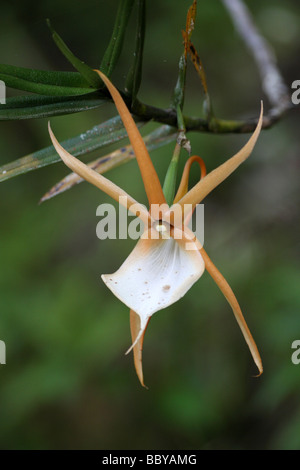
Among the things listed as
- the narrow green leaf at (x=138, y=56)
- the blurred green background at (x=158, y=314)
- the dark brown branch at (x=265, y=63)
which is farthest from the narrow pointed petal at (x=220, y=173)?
the blurred green background at (x=158, y=314)

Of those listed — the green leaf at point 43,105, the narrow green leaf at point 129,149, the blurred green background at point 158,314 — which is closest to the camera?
the green leaf at point 43,105

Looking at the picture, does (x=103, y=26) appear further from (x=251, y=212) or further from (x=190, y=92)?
(x=251, y=212)

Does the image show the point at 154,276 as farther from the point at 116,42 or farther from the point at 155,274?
the point at 116,42

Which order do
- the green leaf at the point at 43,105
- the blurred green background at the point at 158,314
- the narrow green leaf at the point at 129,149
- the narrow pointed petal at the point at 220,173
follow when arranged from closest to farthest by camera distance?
the narrow pointed petal at the point at 220,173
the green leaf at the point at 43,105
the narrow green leaf at the point at 129,149
the blurred green background at the point at 158,314

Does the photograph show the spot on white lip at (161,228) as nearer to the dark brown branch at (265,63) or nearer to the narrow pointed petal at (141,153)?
the narrow pointed petal at (141,153)

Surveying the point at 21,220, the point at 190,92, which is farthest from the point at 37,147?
the point at 190,92
